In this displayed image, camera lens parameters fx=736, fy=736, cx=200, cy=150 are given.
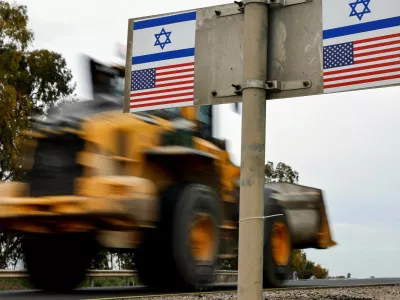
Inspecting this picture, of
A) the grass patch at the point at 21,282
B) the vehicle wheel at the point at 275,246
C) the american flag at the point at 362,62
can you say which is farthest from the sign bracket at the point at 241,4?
the grass patch at the point at 21,282

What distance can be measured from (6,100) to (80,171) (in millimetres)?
17929

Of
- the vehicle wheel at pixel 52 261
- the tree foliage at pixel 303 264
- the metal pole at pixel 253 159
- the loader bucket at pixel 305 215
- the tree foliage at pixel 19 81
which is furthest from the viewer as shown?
the tree foliage at pixel 303 264

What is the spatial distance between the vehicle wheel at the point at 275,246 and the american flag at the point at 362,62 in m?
8.87

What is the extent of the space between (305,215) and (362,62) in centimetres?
1117

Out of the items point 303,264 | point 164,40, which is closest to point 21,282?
point 164,40

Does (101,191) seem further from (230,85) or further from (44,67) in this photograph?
(44,67)

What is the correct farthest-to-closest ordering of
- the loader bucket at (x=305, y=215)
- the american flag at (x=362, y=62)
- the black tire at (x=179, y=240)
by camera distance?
1. the loader bucket at (x=305, y=215)
2. the black tire at (x=179, y=240)
3. the american flag at (x=362, y=62)

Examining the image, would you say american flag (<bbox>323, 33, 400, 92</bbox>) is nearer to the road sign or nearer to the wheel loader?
the road sign

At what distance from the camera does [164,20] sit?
4258 millimetres

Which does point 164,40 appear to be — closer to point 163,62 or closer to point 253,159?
point 163,62

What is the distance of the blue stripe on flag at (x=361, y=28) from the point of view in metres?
3.78

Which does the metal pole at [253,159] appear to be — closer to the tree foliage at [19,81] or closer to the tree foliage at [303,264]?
the tree foliage at [19,81]

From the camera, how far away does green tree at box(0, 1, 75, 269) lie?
2755cm

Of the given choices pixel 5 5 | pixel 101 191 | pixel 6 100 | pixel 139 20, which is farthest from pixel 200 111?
pixel 5 5
